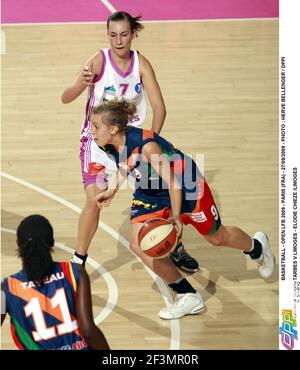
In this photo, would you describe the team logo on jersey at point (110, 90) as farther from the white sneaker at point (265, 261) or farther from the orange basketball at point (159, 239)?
the white sneaker at point (265, 261)

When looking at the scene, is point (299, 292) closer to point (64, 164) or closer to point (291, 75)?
point (291, 75)

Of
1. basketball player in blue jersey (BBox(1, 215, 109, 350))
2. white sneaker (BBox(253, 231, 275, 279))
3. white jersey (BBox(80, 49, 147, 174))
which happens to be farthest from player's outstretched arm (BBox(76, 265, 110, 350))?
white sneaker (BBox(253, 231, 275, 279))

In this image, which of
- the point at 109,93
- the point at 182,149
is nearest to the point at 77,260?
the point at 109,93

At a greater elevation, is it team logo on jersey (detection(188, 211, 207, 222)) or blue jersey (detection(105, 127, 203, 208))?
blue jersey (detection(105, 127, 203, 208))

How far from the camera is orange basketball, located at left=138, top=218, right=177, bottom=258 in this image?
8.10m

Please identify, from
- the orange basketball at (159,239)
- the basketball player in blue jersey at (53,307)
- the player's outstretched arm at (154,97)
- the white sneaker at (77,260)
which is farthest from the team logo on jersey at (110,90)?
the basketball player in blue jersey at (53,307)

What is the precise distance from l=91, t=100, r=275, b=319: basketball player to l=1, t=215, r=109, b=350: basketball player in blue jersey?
73.7 inches

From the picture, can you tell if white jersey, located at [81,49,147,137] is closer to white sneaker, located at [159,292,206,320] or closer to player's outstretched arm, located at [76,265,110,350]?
white sneaker, located at [159,292,206,320]

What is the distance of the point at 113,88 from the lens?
9.22 meters

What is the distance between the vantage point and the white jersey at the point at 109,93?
29.9 ft

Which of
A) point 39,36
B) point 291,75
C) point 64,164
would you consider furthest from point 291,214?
point 39,36

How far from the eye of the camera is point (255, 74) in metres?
13.7

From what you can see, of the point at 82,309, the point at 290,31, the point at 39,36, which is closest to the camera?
the point at 82,309
